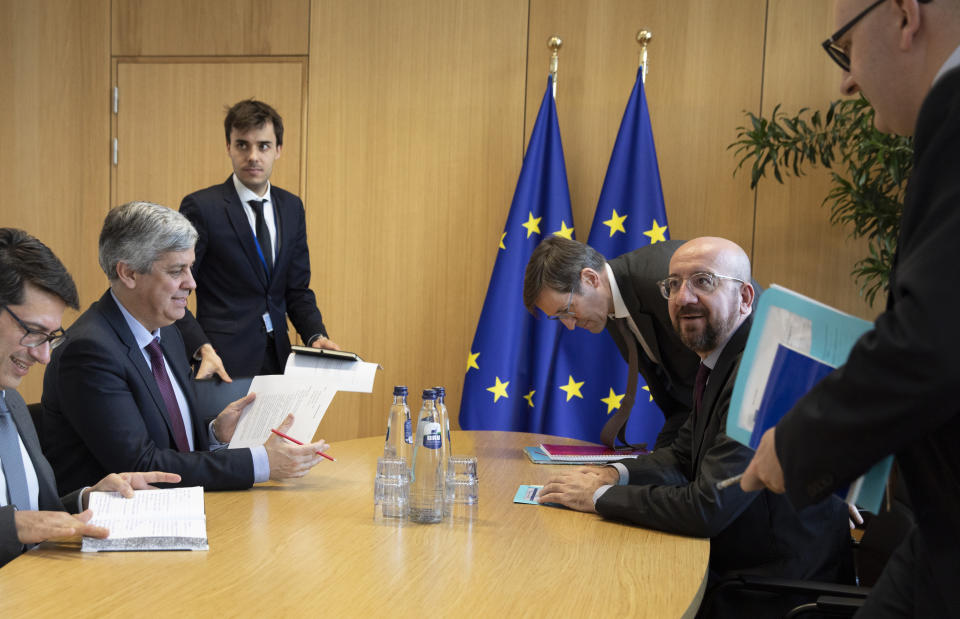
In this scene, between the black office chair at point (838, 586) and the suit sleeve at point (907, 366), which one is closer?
the suit sleeve at point (907, 366)

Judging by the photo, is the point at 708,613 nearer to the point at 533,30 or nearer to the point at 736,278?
the point at 736,278

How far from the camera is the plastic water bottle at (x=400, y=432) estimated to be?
7.07 ft

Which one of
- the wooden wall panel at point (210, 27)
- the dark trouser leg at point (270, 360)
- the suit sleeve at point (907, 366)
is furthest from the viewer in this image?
the wooden wall panel at point (210, 27)

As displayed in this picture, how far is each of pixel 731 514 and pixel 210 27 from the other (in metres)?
4.54

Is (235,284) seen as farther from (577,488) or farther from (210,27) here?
(577,488)

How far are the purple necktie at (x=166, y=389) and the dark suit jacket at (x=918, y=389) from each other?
1881 mm

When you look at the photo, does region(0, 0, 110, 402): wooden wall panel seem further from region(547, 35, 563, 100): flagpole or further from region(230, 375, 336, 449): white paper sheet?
region(230, 375, 336, 449): white paper sheet

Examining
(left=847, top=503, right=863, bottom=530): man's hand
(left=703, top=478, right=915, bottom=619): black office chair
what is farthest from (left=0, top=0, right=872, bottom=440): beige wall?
A: (left=703, top=478, right=915, bottom=619): black office chair

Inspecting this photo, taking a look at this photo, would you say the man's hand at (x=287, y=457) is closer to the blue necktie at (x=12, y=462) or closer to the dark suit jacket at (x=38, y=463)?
the dark suit jacket at (x=38, y=463)

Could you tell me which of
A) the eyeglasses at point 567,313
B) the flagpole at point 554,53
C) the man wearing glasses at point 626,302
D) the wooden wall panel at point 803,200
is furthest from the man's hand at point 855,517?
the flagpole at point 554,53

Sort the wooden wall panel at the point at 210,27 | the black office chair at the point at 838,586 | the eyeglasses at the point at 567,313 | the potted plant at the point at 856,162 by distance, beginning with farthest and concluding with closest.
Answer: the wooden wall panel at the point at 210,27 < the potted plant at the point at 856,162 < the eyeglasses at the point at 567,313 < the black office chair at the point at 838,586

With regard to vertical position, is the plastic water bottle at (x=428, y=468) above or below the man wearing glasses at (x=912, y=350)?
below

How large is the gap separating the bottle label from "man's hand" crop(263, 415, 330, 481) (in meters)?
0.37

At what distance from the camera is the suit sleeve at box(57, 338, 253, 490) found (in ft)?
7.24
